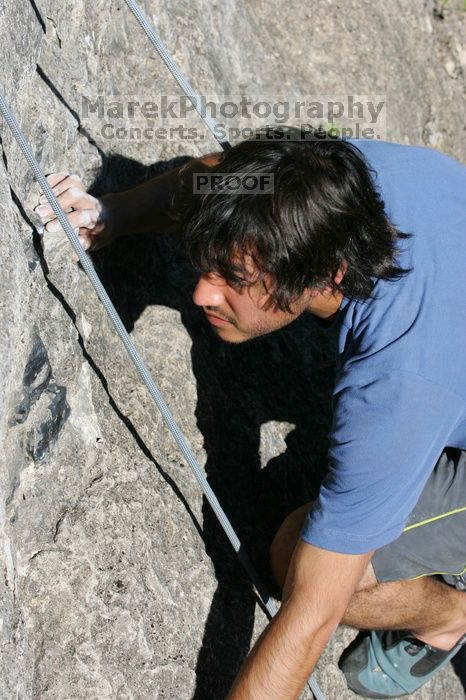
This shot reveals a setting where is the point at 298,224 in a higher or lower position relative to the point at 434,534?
higher

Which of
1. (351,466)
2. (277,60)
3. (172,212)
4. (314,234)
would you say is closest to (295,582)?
(351,466)

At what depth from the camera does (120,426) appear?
2.26 meters

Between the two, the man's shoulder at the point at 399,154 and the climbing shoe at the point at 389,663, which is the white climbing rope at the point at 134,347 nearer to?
the climbing shoe at the point at 389,663

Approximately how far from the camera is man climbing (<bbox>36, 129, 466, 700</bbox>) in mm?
1896

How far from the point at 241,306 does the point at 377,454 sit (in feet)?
1.57

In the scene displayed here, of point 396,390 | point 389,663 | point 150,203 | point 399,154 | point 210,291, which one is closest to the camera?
point 396,390

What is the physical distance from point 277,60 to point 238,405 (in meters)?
1.93

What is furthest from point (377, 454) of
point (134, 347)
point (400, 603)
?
point (400, 603)

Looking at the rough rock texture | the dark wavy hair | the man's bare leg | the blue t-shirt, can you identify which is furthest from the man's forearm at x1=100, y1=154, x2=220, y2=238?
the man's bare leg

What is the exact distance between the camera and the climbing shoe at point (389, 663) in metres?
2.59

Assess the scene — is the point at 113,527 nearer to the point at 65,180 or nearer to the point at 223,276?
the point at 223,276

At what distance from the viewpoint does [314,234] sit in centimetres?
193

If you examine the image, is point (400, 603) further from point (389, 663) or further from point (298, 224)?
point (298, 224)

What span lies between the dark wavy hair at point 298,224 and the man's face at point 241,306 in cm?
3
